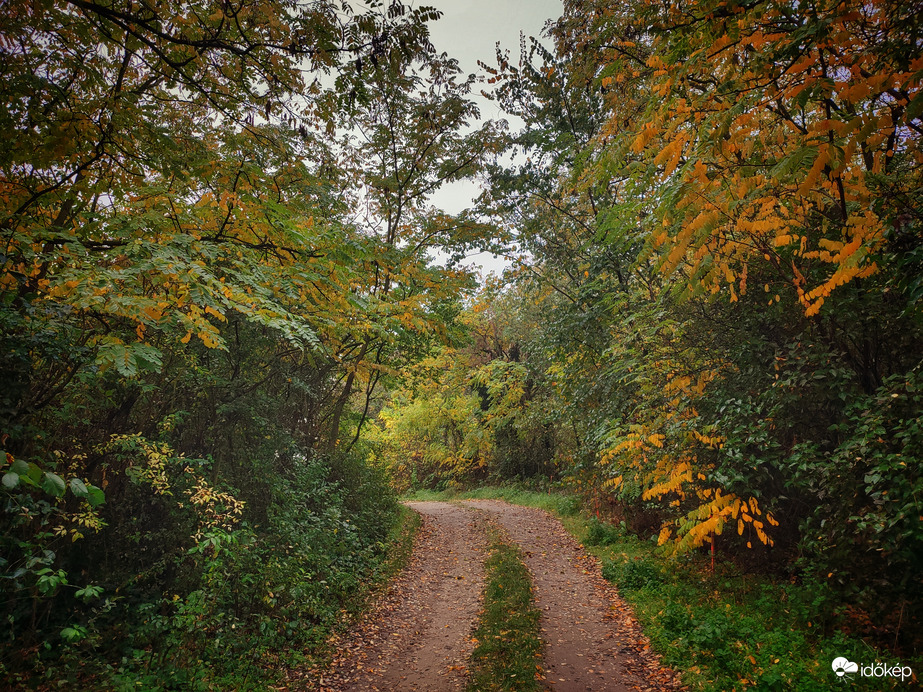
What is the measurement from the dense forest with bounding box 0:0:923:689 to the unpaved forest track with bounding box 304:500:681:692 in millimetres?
896

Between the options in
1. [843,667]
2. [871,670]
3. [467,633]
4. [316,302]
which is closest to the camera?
[871,670]

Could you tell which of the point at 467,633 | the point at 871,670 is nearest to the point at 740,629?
the point at 871,670

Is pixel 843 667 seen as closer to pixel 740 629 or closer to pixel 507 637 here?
pixel 740 629

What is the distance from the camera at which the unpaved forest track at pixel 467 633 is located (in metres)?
5.41

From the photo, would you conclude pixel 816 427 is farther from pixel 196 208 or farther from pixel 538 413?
pixel 538 413

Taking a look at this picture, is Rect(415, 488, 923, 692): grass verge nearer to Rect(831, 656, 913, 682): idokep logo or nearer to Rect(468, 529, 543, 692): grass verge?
Rect(831, 656, 913, 682): idokep logo

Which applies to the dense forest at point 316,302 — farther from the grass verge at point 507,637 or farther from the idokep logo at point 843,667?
the grass verge at point 507,637

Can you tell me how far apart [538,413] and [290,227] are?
14.5m

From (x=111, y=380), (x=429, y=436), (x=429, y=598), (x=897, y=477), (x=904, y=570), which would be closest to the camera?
(x=897, y=477)

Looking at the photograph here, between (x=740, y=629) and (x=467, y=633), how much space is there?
11.9 feet

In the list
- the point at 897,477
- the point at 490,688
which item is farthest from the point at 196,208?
the point at 897,477

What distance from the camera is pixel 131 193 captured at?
15.1 feet

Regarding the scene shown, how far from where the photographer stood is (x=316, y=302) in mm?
6145

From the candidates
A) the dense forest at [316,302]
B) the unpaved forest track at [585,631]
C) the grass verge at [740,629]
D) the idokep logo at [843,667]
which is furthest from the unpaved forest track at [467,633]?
the idokep logo at [843,667]
